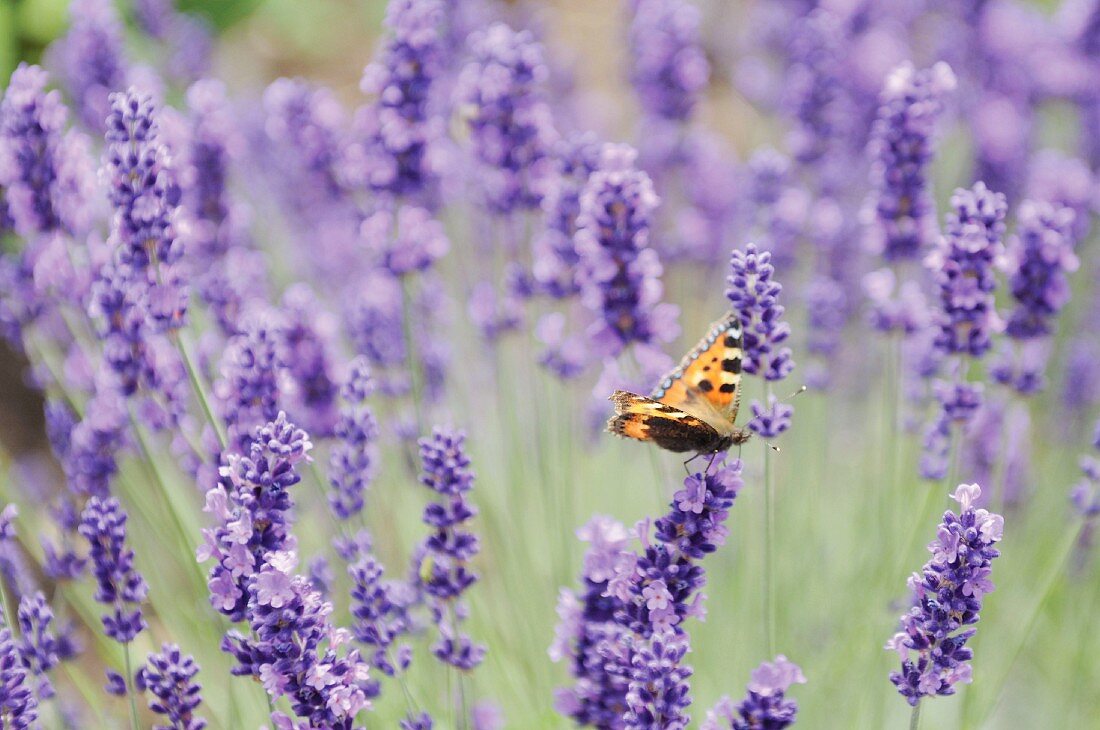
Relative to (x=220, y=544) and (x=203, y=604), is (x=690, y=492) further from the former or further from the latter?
(x=203, y=604)

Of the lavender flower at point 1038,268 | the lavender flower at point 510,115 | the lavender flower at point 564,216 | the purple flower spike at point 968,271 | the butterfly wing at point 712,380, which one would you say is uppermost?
the lavender flower at point 510,115

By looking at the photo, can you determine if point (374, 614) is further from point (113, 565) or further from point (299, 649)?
point (113, 565)

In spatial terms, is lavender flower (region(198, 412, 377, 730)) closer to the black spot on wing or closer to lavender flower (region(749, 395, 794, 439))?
the black spot on wing

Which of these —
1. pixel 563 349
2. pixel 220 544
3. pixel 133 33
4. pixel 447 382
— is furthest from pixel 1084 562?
pixel 133 33

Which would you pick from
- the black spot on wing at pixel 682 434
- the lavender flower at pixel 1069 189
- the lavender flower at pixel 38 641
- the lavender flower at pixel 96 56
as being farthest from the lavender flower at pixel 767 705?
the lavender flower at pixel 96 56

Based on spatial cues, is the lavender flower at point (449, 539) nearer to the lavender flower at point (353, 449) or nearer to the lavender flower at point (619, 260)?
the lavender flower at point (353, 449)

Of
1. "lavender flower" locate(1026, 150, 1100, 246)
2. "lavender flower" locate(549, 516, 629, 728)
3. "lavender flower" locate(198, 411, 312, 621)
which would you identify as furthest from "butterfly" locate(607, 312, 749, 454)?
"lavender flower" locate(1026, 150, 1100, 246)
